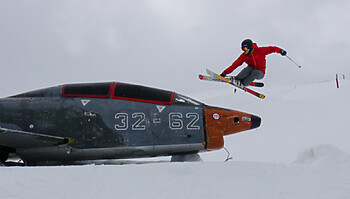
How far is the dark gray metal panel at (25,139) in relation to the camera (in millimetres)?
6848

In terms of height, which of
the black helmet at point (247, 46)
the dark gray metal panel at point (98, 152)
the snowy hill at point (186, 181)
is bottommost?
the dark gray metal panel at point (98, 152)

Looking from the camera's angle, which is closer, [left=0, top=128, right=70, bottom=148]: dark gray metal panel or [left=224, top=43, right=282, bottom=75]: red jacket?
[left=0, top=128, right=70, bottom=148]: dark gray metal panel

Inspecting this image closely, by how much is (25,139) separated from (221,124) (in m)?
4.73

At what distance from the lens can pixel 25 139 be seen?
22.9 ft

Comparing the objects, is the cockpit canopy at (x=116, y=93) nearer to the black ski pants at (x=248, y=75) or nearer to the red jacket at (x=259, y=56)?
the black ski pants at (x=248, y=75)

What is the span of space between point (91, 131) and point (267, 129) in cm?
1161

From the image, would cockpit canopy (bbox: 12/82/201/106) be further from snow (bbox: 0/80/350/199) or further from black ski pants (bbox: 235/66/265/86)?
black ski pants (bbox: 235/66/265/86)

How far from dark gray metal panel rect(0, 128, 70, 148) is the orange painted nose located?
3470mm

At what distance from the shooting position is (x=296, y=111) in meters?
19.0

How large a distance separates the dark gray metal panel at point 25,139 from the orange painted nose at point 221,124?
3470 mm

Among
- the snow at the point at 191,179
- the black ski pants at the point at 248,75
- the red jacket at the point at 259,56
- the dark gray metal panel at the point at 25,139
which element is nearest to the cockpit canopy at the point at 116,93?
the dark gray metal panel at the point at 25,139

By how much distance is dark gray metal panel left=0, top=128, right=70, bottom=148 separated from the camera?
685 cm

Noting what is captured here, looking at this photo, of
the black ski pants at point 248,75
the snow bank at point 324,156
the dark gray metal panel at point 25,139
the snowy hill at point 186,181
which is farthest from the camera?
the black ski pants at point 248,75

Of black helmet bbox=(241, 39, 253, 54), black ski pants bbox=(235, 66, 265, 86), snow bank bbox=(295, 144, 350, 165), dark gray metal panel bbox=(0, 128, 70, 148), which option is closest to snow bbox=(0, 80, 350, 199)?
snow bank bbox=(295, 144, 350, 165)
